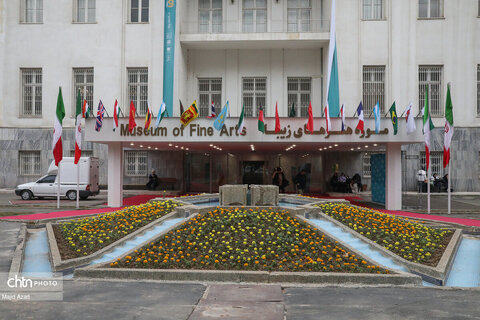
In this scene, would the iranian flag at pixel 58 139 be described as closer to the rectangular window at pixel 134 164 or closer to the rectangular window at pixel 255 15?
the rectangular window at pixel 134 164

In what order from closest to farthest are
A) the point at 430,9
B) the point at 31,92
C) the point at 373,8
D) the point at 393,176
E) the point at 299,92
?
the point at 393,176, the point at 373,8, the point at 430,9, the point at 299,92, the point at 31,92

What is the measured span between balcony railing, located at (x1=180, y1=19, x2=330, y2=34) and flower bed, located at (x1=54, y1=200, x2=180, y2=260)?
18839mm

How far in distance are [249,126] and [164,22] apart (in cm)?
1267

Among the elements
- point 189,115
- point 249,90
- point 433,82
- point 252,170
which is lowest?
point 252,170

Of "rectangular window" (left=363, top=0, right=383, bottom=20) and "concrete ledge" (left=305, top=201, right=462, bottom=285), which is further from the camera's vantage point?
"rectangular window" (left=363, top=0, right=383, bottom=20)

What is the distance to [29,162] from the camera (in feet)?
103

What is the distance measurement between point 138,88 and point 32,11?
1041 centimetres

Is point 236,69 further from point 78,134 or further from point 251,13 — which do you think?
point 78,134

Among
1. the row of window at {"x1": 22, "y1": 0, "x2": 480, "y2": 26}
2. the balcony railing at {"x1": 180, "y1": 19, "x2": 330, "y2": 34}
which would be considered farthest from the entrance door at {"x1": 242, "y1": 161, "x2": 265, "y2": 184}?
the row of window at {"x1": 22, "y1": 0, "x2": 480, "y2": 26}

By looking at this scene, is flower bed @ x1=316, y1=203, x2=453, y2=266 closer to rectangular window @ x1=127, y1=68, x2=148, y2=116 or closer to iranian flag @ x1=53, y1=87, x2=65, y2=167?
iranian flag @ x1=53, y1=87, x2=65, y2=167

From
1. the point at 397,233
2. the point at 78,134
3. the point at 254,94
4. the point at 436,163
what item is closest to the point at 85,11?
the point at 254,94

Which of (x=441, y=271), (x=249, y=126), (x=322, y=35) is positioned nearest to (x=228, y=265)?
(x=441, y=271)

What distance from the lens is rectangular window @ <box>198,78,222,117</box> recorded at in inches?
1202

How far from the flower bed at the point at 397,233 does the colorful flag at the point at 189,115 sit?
25.0ft
